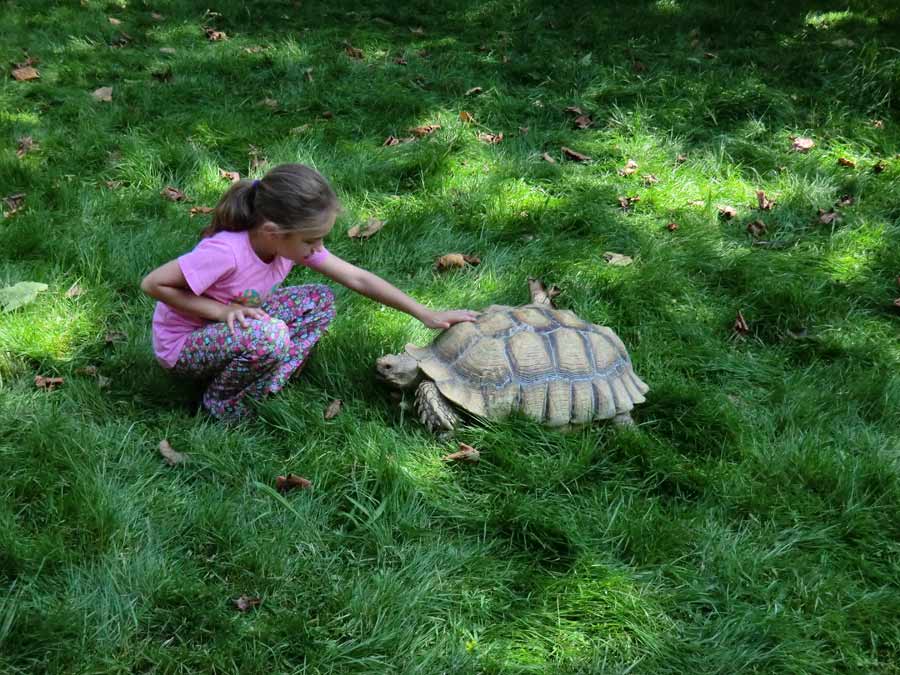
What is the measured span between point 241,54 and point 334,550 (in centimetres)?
636

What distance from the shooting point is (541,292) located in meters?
4.32

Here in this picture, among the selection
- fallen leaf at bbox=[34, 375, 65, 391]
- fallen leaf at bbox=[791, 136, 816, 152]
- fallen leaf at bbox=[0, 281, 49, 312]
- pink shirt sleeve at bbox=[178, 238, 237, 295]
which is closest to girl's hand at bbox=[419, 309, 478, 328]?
pink shirt sleeve at bbox=[178, 238, 237, 295]

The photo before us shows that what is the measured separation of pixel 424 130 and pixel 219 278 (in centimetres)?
348

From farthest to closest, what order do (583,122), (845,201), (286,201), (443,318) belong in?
(583,122) → (845,201) → (443,318) → (286,201)

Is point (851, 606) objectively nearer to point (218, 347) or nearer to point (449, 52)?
point (218, 347)

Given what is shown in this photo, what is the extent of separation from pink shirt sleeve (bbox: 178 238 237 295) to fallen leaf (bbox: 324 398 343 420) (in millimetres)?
791

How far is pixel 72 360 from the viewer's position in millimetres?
3623

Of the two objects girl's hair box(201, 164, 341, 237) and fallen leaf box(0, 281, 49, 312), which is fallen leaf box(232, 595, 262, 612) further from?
fallen leaf box(0, 281, 49, 312)

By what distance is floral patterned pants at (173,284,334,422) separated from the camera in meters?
3.21

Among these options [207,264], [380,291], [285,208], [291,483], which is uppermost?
[285,208]

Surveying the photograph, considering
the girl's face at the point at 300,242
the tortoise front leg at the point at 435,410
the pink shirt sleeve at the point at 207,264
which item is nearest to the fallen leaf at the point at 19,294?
the pink shirt sleeve at the point at 207,264

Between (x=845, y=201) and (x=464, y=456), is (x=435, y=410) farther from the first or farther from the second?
(x=845, y=201)

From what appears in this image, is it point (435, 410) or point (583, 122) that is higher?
point (583, 122)

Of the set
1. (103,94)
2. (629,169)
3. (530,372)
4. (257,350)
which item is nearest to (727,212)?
(629,169)
